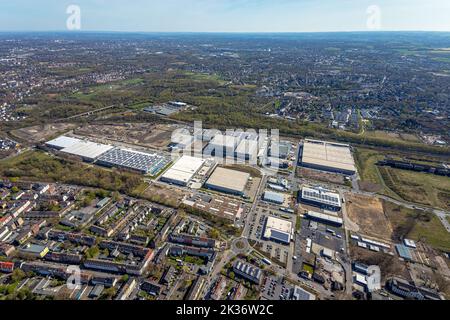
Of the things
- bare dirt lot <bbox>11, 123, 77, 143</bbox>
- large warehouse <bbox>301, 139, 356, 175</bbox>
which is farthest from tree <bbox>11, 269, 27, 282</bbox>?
large warehouse <bbox>301, 139, 356, 175</bbox>

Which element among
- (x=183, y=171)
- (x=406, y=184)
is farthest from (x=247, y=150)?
(x=406, y=184)

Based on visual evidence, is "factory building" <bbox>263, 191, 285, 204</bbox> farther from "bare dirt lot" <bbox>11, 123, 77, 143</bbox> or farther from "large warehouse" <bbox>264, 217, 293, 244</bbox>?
"bare dirt lot" <bbox>11, 123, 77, 143</bbox>

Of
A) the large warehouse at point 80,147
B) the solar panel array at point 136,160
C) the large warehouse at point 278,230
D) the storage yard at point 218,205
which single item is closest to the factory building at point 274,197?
the storage yard at point 218,205

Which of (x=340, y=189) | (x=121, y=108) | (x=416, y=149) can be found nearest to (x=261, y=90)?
(x=121, y=108)

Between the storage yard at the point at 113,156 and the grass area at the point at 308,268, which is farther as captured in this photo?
the storage yard at the point at 113,156

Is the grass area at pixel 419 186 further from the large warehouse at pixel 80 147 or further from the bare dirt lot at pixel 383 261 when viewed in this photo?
the large warehouse at pixel 80 147

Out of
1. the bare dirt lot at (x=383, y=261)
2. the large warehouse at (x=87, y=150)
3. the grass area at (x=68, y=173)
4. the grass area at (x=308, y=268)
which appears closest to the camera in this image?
the grass area at (x=308, y=268)

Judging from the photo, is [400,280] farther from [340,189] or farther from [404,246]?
[340,189]
